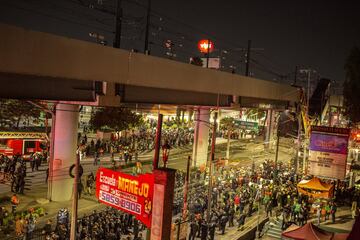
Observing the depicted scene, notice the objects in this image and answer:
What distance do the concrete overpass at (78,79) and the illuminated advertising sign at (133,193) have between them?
5.03 meters

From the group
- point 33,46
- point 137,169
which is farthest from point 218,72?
point 33,46

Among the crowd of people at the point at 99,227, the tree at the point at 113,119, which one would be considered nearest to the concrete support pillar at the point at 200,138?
the tree at the point at 113,119

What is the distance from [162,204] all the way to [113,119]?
99.7ft

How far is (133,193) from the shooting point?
11102 mm

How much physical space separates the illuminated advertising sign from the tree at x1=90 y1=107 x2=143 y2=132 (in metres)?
27.6

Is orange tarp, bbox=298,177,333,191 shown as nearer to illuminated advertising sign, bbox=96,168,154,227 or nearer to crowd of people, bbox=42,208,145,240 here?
crowd of people, bbox=42,208,145,240

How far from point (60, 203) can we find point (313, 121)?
2755 cm

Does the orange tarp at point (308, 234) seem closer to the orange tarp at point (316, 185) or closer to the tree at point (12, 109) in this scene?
the orange tarp at point (316, 185)

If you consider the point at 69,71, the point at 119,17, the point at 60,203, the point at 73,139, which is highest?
the point at 119,17

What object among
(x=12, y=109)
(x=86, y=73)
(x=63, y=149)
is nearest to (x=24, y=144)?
(x=12, y=109)

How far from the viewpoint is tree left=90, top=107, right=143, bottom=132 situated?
131 ft

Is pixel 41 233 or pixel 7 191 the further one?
pixel 7 191

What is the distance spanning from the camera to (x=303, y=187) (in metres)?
24.2

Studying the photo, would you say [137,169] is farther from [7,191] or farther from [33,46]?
[33,46]
